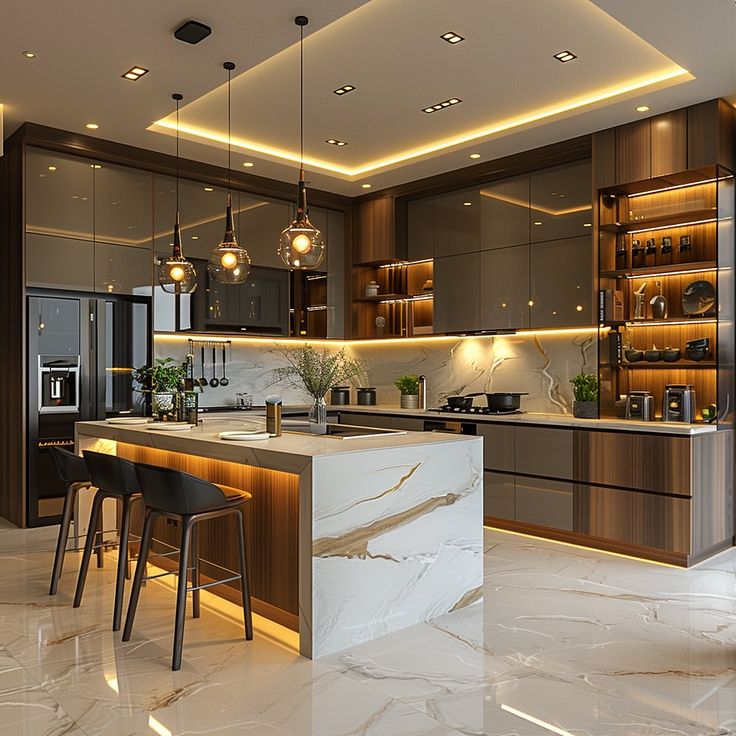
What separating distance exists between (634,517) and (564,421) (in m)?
0.82

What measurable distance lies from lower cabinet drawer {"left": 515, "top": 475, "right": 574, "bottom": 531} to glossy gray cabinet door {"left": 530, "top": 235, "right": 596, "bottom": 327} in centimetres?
125

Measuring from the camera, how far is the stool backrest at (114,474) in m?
3.59

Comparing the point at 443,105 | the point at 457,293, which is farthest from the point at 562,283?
the point at 443,105

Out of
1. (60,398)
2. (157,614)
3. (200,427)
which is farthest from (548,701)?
(60,398)

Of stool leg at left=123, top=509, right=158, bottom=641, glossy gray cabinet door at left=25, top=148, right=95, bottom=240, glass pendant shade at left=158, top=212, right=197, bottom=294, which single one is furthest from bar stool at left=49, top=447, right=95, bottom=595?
glossy gray cabinet door at left=25, top=148, right=95, bottom=240

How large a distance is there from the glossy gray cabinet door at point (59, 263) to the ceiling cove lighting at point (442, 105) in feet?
9.09

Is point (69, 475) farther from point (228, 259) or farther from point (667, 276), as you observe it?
point (667, 276)

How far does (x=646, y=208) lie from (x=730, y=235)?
26.3 inches

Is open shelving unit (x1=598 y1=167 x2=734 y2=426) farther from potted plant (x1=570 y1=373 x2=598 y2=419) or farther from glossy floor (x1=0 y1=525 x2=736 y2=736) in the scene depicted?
glossy floor (x1=0 y1=525 x2=736 y2=736)

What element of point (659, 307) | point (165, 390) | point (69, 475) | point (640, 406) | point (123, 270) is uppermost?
point (123, 270)

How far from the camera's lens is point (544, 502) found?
5.18 meters

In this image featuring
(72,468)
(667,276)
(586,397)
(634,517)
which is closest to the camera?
(72,468)

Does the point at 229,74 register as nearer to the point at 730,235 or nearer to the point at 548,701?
the point at 730,235

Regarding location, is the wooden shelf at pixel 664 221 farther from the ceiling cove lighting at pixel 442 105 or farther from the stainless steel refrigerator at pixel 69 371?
the stainless steel refrigerator at pixel 69 371
